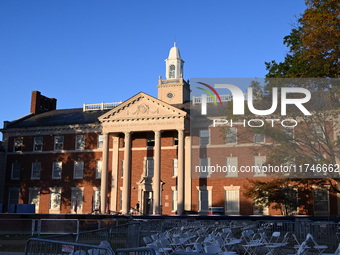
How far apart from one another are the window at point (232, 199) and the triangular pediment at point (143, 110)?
9018mm

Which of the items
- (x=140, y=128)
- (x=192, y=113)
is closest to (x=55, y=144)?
(x=140, y=128)

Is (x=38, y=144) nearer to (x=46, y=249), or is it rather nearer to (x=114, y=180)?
(x=114, y=180)

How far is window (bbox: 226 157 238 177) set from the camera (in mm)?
43906

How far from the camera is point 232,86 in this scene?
Result: 29.0 meters

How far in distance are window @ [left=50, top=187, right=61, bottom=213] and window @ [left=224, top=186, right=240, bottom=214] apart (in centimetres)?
1910

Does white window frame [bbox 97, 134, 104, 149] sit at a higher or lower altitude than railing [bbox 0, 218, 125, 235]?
higher

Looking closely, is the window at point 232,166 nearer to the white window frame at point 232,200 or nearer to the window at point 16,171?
the white window frame at point 232,200

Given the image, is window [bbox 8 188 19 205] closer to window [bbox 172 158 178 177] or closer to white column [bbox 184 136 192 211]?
window [bbox 172 158 178 177]

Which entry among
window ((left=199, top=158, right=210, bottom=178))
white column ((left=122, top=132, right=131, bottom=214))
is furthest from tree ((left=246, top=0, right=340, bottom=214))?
white column ((left=122, top=132, right=131, bottom=214))

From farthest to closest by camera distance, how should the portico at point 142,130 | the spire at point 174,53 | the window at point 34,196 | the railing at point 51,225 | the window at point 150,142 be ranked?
the spire at point 174,53 → the window at point 34,196 → the window at point 150,142 → the portico at point 142,130 → the railing at point 51,225

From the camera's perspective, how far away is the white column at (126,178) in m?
42.8

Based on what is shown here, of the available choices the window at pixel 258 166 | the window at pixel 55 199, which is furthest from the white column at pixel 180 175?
the window at pixel 55 199

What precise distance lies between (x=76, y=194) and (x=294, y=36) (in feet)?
100

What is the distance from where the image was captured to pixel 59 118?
52.9 meters
